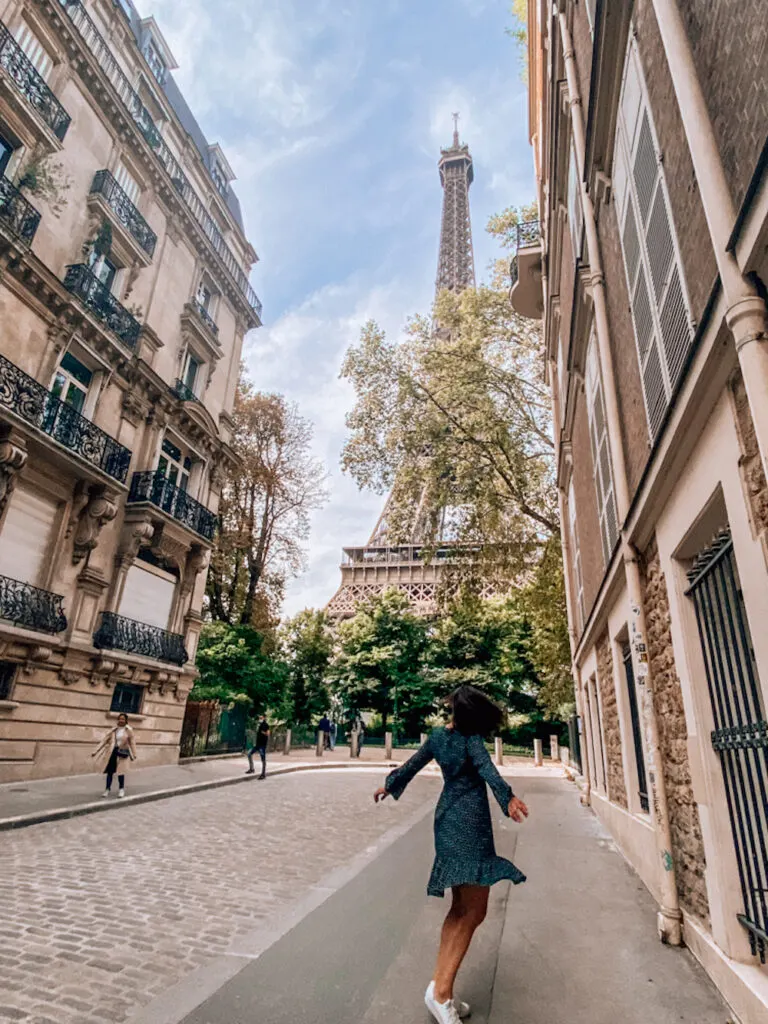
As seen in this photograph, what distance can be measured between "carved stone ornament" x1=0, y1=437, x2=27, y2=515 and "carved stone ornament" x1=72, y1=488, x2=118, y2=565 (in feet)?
6.80

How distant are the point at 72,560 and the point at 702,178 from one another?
45.2 ft

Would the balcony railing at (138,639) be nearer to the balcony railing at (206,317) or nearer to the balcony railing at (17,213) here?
the balcony railing at (17,213)

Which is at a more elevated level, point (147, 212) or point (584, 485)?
point (147, 212)

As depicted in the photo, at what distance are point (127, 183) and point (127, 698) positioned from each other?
14.4m

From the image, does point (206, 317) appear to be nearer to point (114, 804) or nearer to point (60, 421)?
point (60, 421)

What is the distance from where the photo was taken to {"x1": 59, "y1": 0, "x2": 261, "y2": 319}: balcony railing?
1502 cm

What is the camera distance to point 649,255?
452cm

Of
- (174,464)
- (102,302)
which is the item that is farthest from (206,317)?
(174,464)

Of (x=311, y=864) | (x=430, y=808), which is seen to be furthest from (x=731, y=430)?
(x=430, y=808)

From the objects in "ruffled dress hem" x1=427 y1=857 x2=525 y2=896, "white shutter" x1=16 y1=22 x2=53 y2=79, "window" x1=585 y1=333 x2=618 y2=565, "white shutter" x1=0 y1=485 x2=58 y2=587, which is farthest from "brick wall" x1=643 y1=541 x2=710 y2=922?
"white shutter" x1=16 y1=22 x2=53 y2=79

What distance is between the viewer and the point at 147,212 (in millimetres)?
17234

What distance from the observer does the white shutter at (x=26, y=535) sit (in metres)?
11.6

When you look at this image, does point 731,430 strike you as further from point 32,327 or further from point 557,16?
point 32,327

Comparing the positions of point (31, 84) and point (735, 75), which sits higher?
point (31, 84)
